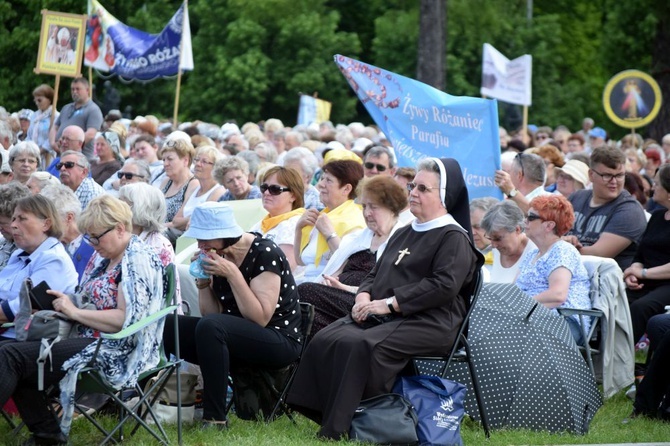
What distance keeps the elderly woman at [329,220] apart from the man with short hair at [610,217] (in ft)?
5.54

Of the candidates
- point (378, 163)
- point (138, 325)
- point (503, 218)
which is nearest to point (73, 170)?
point (378, 163)

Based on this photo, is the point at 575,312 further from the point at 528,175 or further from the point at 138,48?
the point at 138,48

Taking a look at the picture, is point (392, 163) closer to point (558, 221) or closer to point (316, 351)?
point (558, 221)

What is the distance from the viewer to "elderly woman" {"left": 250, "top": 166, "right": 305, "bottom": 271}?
9.24 meters

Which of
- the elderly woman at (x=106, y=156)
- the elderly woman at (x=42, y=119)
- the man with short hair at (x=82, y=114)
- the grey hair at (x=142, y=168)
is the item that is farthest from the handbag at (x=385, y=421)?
the elderly woman at (x=42, y=119)

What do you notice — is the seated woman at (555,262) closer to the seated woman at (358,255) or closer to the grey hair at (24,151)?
the seated woman at (358,255)

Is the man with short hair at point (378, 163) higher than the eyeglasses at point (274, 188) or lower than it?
higher

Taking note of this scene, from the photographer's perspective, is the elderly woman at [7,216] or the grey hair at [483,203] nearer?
the elderly woman at [7,216]

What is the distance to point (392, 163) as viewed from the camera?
36.0 ft

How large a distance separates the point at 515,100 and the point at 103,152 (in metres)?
6.66

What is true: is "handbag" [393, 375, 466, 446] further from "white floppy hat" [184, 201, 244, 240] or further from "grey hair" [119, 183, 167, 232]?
"grey hair" [119, 183, 167, 232]

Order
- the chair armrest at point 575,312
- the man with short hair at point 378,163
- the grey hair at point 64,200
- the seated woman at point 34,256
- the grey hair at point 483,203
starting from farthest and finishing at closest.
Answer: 1. the man with short hair at point 378,163
2. the grey hair at point 483,203
3. the grey hair at point 64,200
4. the chair armrest at point 575,312
5. the seated woman at point 34,256

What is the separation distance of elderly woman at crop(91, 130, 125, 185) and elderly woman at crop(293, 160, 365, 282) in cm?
478

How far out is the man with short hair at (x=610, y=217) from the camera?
9.38m
